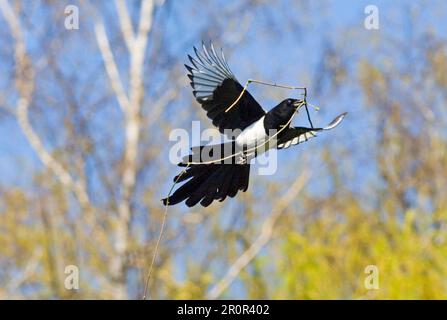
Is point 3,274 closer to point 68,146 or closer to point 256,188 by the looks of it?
point 68,146

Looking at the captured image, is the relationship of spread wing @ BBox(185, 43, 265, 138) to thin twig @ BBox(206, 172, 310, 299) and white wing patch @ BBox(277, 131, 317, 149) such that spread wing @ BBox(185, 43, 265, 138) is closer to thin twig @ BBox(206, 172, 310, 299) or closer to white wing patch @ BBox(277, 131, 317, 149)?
white wing patch @ BBox(277, 131, 317, 149)

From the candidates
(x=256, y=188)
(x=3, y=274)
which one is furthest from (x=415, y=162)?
(x=3, y=274)

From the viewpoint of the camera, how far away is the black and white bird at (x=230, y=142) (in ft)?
4.49

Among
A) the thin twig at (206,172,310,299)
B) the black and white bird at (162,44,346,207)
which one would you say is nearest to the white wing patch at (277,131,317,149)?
the black and white bird at (162,44,346,207)

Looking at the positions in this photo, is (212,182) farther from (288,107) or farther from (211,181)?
(288,107)

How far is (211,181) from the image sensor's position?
1398mm

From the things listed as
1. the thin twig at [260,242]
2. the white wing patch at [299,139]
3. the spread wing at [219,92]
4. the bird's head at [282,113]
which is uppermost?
the thin twig at [260,242]

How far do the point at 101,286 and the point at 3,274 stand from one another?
1512 millimetres

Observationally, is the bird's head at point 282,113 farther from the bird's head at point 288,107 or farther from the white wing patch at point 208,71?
the white wing patch at point 208,71

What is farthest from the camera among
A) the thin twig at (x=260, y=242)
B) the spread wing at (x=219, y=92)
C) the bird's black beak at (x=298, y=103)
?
the thin twig at (x=260, y=242)

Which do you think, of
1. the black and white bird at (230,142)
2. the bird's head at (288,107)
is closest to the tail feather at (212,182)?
the black and white bird at (230,142)

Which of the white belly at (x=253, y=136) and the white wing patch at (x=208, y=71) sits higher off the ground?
the white wing patch at (x=208, y=71)

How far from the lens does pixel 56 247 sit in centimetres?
812

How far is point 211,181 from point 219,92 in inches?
8.5
